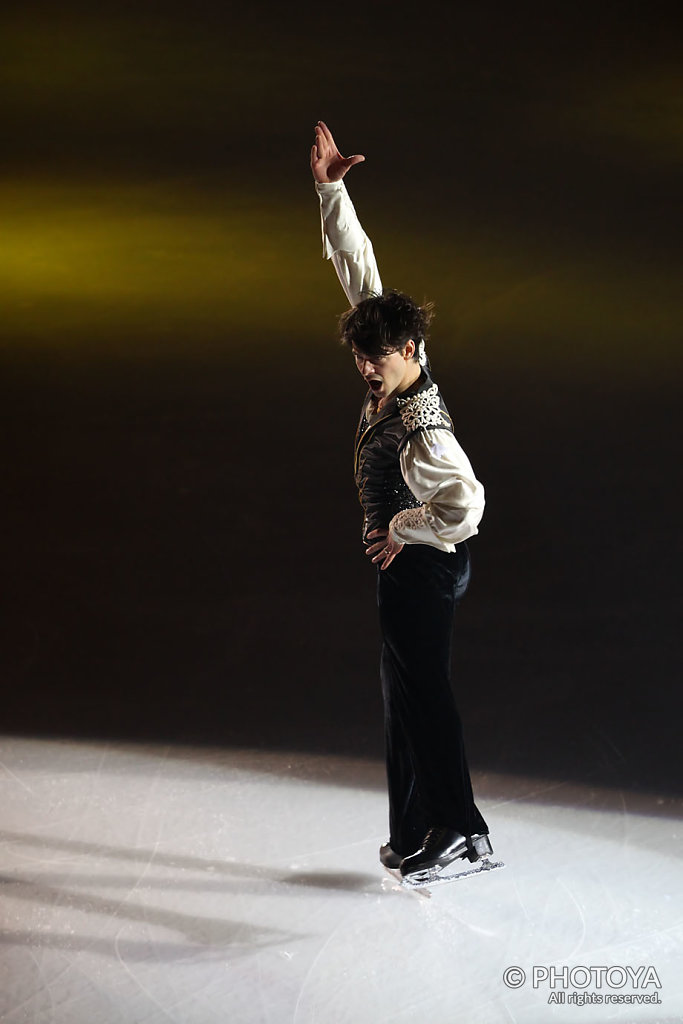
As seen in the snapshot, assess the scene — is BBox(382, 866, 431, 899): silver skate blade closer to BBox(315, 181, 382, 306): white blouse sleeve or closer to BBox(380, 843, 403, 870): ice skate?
BBox(380, 843, 403, 870): ice skate

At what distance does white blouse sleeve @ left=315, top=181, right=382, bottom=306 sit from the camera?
268 centimetres

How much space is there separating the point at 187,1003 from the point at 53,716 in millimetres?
1134

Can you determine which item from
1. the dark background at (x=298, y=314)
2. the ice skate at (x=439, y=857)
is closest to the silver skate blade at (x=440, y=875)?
the ice skate at (x=439, y=857)

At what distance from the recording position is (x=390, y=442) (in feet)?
8.17

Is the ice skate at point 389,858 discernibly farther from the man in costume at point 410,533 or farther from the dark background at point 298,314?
the dark background at point 298,314

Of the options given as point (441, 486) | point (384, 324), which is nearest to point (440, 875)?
point (441, 486)

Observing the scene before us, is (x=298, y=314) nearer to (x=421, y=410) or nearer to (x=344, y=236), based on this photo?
(x=344, y=236)

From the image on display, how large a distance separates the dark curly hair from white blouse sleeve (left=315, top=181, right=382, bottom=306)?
0.22 meters

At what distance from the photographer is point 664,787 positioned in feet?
9.66

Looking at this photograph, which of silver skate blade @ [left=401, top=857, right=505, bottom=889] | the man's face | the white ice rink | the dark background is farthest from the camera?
the dark background

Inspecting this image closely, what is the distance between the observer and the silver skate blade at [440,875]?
2.62 metres

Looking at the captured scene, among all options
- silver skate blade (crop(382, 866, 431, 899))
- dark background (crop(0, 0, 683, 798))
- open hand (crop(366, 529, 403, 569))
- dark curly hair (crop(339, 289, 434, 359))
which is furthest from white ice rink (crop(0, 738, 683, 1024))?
dark curly hair (crop(339, 289, 434, 359))

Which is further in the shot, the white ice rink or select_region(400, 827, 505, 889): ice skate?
select_region(400, 827, 505, 889): ice skate

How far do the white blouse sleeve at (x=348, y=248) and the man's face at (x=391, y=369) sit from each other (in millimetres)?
257
